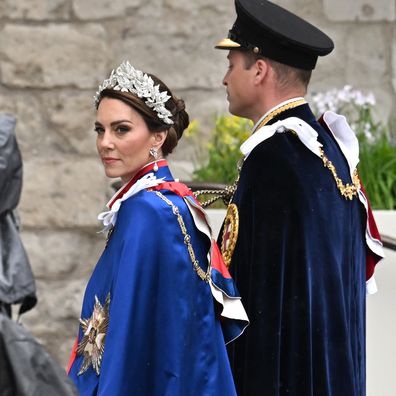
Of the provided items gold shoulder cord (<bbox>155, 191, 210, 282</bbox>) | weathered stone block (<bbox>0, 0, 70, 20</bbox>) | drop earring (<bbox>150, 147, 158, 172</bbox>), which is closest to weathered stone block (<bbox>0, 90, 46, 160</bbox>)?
weathered stone block (<bbox>0, 0, 70, 20</bbox>)

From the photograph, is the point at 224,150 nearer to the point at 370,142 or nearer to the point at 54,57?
the point at 370,142

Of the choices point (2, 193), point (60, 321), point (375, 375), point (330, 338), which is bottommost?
point (60, 321)

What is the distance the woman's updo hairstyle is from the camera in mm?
3787

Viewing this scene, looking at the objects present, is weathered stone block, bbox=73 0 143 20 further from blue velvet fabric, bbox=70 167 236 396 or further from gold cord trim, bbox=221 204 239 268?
blue velvet fabric, bbox=70 167 236 396

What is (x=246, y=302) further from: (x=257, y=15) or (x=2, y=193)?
(x=2, y=193)

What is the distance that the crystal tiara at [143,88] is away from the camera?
380cm

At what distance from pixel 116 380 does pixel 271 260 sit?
1.96 ft

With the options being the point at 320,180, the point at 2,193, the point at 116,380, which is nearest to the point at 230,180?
the point at 2,193

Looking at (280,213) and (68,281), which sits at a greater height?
(280,213)

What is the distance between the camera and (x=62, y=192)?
6.97 meters

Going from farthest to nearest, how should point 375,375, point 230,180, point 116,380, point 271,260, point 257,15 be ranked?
point 230,180 → point 375,375 → point 257,15 → point 271,260 → point 116,380

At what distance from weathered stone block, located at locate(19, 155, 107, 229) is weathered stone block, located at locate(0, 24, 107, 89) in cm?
41

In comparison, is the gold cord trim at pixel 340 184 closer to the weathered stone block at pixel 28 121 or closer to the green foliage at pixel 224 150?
the green foliage at pixel 224 150

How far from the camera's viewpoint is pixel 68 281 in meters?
6.98
